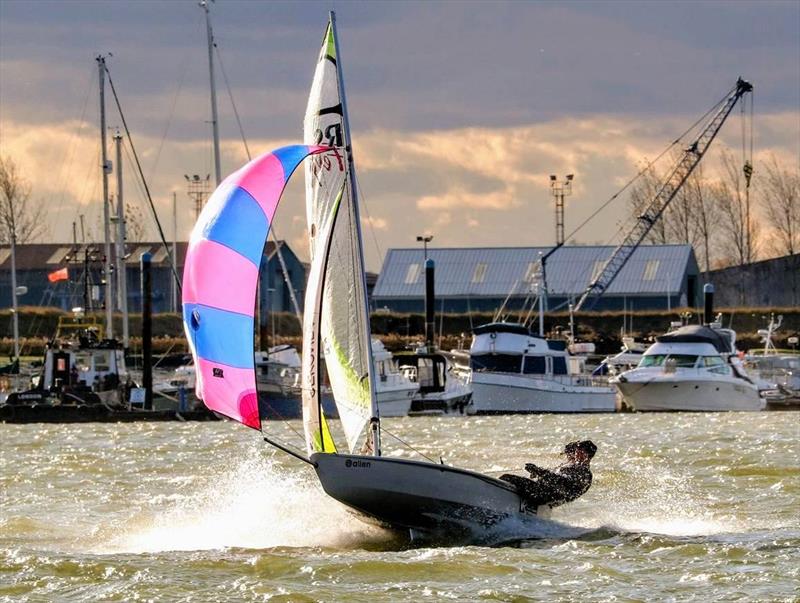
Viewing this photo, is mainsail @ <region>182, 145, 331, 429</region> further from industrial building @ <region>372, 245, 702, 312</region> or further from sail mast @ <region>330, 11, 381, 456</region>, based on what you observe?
industrial building @ <region>372, 245, 702, 312</region>

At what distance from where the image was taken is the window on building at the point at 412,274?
89.4 meters

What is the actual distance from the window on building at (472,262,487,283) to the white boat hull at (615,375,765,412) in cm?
3785

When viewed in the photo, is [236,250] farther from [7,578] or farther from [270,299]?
[270,299]

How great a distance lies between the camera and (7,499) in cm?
2586

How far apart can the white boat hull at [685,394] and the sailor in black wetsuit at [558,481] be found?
103 ft

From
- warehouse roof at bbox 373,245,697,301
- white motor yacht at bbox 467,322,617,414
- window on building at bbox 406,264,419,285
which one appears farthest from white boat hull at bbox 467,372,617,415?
window on building at bbox 406,264,419,285

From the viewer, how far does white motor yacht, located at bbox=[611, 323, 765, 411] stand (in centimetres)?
5159

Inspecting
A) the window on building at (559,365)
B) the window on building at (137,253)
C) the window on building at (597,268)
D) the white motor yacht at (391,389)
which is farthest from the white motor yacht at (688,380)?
the window on building at (137,253)

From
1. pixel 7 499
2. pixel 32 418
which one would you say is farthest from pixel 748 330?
pixel 7 499

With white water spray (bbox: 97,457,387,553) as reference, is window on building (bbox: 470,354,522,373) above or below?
above

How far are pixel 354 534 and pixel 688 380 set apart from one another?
108ft

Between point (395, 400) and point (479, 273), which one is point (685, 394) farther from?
point (479, 273)

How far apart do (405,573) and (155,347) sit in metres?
62.2

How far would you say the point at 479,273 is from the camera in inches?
3548
